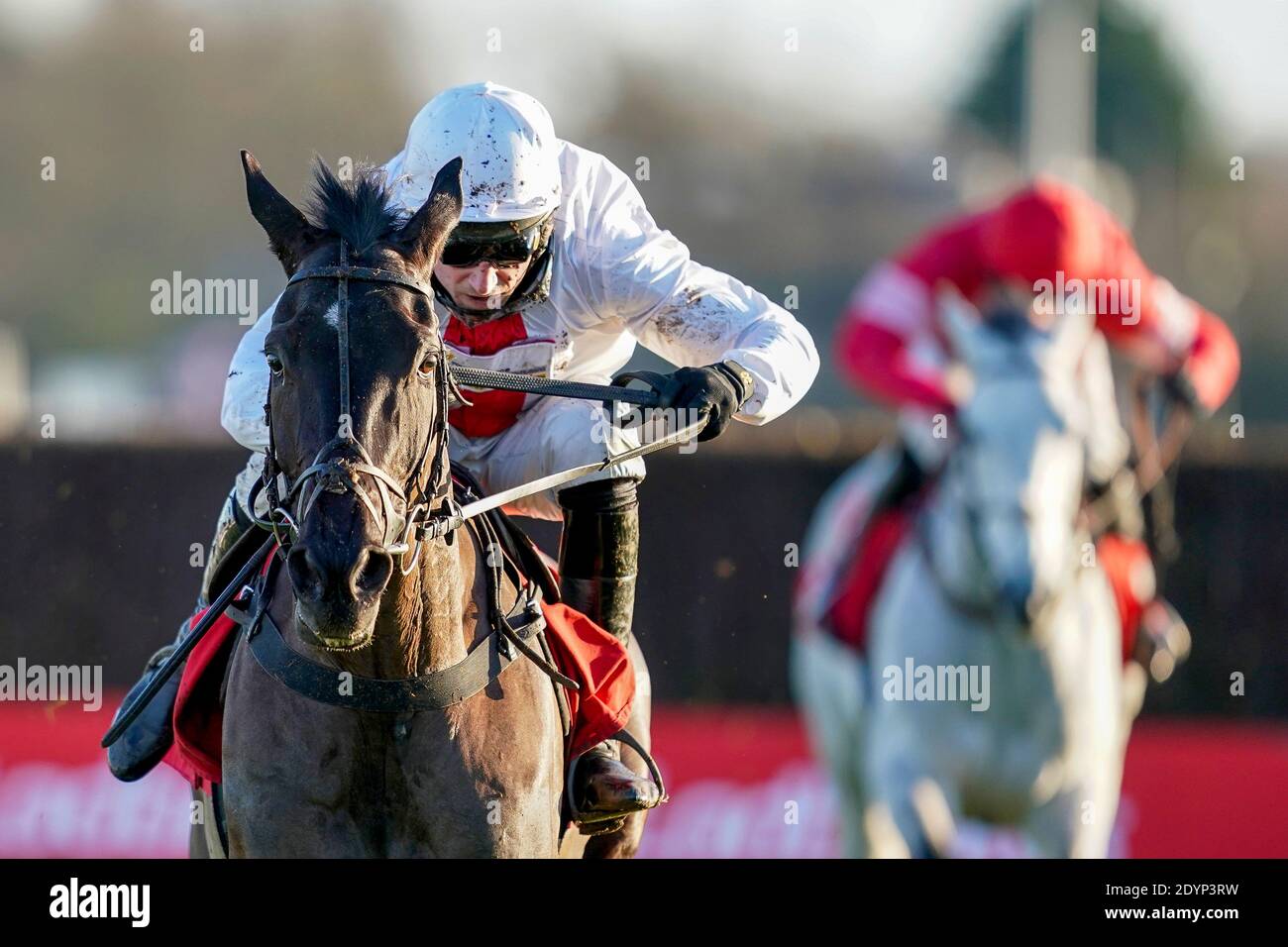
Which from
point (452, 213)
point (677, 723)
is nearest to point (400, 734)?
point (452, 213)

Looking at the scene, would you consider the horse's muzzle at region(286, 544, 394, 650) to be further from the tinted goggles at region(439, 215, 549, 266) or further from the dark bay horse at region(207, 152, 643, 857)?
the tinted goggles at region(439, 215, 549, 266)

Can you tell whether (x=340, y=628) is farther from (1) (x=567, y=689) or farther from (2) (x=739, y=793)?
(2) (x=739, y=793)

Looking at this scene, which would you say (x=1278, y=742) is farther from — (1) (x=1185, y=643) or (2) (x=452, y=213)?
(2) (x=452, y=213)

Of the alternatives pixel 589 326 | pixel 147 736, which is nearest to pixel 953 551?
pixel 589 326

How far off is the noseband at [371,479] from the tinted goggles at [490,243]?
56cm

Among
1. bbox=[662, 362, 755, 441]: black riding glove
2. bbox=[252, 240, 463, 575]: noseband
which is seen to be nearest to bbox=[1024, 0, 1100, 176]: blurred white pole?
bbox=[662, 362, 755, 441]: black riding glove

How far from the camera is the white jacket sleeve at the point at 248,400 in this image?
3711mm

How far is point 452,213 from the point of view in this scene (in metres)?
3.58

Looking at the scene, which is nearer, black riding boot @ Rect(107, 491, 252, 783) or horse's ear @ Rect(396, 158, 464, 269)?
horse's ear @ Rect(396, 158, 464, 269)

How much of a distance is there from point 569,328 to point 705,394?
62 centimetres

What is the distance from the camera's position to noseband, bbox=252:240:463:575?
3094 mm

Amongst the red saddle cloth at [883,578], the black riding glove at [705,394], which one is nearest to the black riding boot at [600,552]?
the black riding glove at [705,394]
